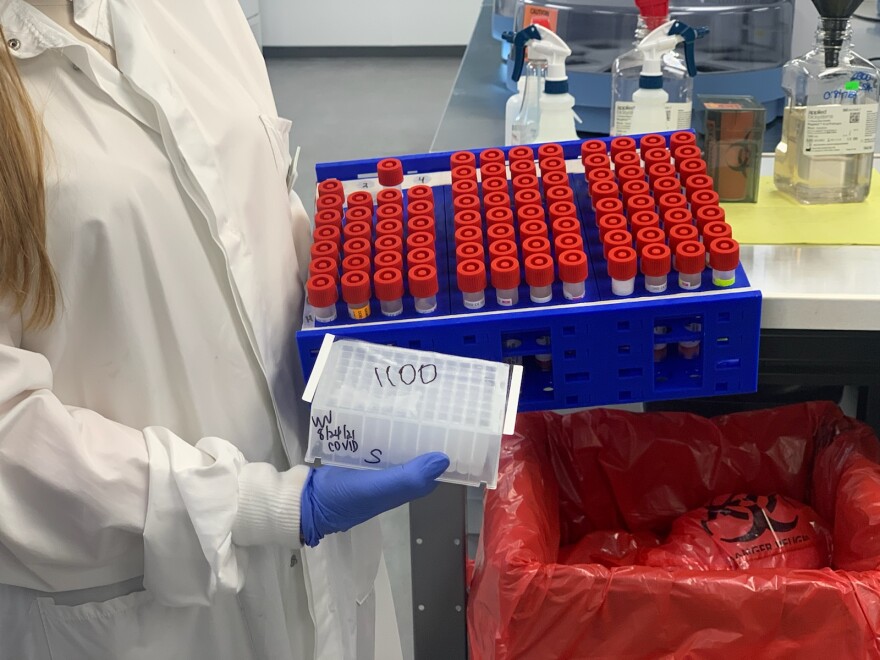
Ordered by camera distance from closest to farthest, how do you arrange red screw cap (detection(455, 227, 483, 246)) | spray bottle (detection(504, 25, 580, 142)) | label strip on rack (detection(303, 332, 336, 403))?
label strip on rack (detection(303, 332, 336, 403))
red screw cap (detection(455, 227, 483, 246))
spray bottle (detection(504, 25, 580, 142))

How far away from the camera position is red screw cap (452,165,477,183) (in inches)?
40.0

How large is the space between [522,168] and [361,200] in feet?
0.63

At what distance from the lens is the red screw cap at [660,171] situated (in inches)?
38.3

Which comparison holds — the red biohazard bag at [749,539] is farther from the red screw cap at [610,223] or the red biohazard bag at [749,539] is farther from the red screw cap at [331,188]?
the red screw cap at [331,188]

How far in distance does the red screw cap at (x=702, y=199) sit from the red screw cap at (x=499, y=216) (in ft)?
0.63

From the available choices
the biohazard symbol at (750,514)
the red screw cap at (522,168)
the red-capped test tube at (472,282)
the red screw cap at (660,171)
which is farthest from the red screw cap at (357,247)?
the biohazard symbol at (750,514)

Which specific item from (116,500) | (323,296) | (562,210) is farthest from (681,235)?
(116,500)

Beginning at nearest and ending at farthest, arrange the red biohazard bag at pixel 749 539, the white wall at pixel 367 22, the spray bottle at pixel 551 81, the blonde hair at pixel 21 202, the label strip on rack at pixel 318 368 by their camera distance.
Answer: the blonde hair at pixel 21 202
the label strip on rack at pixel 318 368
the red biohazard bag at pixel 749 539
the spray bottle at pixel 551 81
the white wall at pixel 367 22

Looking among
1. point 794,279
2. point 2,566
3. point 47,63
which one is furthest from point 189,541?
point 794,279

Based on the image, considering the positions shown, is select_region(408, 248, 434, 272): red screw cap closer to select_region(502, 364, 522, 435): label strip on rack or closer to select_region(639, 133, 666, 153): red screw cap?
select_region(502, 364, 522, 435): label strip on rack

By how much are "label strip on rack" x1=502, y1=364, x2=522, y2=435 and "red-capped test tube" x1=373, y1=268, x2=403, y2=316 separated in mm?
129

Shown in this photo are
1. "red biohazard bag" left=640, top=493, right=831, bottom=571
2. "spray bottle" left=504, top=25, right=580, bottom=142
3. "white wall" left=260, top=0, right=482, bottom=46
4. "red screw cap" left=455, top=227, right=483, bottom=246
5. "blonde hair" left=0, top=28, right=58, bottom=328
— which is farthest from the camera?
"white wall" left=260, top=0, right=482, bottom=46

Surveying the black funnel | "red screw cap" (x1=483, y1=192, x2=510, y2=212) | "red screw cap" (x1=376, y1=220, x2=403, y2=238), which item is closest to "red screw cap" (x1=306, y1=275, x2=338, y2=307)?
"red screw cap" (x1=376, y1=220, x2=403, y2=238)

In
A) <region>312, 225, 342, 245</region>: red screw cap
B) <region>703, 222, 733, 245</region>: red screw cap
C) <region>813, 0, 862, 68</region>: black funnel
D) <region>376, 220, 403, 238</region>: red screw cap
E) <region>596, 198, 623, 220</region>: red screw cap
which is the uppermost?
<region>813, 0, 862, 68</region>: black funnel
